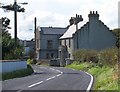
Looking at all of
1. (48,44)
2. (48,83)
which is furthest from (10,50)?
→ (48,44)

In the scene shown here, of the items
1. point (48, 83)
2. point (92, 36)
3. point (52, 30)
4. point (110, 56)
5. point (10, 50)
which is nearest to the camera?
point (48, 83)

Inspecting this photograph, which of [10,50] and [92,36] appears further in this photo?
[92,36]

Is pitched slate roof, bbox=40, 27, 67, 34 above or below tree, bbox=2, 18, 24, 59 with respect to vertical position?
above

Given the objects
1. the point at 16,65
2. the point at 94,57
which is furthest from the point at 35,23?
the point at 16,65

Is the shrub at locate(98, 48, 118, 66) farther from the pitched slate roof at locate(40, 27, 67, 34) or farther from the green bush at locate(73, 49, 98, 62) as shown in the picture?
the pitched slate roof at locate(40, 27, 67, 34)

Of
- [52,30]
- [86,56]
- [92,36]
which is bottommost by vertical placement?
[86,56]

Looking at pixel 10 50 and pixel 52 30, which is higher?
pixel 52 30

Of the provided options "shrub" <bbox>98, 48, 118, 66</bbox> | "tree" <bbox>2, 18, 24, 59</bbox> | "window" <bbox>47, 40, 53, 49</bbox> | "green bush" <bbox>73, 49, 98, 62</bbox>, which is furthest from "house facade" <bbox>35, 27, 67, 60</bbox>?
"shrub" <bbox>98, 48, 118, 66</bbox>

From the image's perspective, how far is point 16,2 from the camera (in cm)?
4897

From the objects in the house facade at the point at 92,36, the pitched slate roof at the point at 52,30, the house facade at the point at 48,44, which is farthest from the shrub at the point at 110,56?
the pitched slate roof at the point at 52,30

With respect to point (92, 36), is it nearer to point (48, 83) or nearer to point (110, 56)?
point (110, 56)

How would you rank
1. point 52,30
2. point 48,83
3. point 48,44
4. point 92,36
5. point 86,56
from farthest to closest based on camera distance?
point 52,30, point 48,44, point 92,36, point 86,56, point 48,83

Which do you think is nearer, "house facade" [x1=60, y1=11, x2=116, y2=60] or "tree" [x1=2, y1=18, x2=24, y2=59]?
"tree" [x1=2, y1=18, x2=24, y2=59]

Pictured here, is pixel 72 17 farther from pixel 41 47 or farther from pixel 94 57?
pixel 94 57
